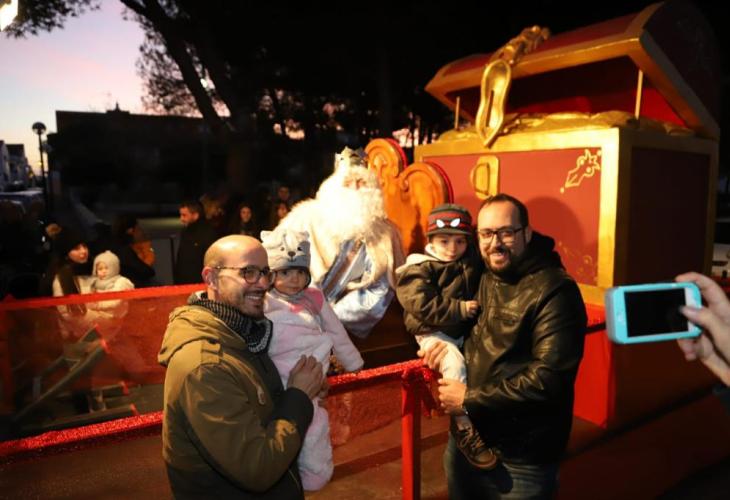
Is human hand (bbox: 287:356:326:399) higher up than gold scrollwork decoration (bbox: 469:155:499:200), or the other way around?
gold scrollwork decoration (bbox: 469:155:499:200)

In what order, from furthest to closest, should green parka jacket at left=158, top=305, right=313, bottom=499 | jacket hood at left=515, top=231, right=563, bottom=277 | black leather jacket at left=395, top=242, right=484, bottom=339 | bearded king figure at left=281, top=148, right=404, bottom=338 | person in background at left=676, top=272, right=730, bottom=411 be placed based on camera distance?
bearded king figure at left=281, top=148, right=404, bottom=338 < black leather jacket at left=395, top=242, right=484, bottom=339 < jacket hood at left=515, top=231, right=563, bottom=277 < green parka jacket at left=158, top=305, right=313, bottom=499 < person in background at left=676, top=272, right=730, bottom=411

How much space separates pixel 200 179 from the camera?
37625 millimetres

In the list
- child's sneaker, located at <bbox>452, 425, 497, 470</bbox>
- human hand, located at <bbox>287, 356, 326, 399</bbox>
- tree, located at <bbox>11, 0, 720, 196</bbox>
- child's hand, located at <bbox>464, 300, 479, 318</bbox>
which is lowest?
child's sneaker, located at <bbox>452, 425, 497, 470</bbox>

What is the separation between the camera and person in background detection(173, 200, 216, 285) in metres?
6.45

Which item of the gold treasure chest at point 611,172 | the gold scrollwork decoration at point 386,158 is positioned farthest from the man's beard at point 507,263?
the gold scrollwork decoration at point 386,158

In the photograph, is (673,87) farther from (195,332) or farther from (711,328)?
(195,332)

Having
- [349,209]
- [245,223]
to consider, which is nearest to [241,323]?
[349,209]

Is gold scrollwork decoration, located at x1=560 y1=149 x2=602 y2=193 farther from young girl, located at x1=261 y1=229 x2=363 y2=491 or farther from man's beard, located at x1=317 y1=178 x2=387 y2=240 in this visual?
young girl, located at x1=261 y1=229 x2=363 y2=491

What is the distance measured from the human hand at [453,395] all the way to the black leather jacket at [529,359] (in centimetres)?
4

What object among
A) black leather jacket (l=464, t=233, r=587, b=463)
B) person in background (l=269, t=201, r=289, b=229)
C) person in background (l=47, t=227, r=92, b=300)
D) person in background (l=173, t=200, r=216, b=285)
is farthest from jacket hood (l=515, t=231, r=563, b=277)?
person in background (l=269, t=201, r=289, b=229)

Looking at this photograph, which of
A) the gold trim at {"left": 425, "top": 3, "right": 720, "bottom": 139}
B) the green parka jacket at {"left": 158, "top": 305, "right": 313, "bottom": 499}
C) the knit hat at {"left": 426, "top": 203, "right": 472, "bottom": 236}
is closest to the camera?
the green parka jacket at {"left": 158, "top": 305, "right": 313, "bottom": 499}

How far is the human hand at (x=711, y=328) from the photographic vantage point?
49.1 inches

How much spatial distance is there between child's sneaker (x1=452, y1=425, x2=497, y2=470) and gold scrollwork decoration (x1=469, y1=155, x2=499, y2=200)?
274 centimetres

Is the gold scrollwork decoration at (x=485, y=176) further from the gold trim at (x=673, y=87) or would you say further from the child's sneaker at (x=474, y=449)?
the child's sneaker at (x=474, y=449)
